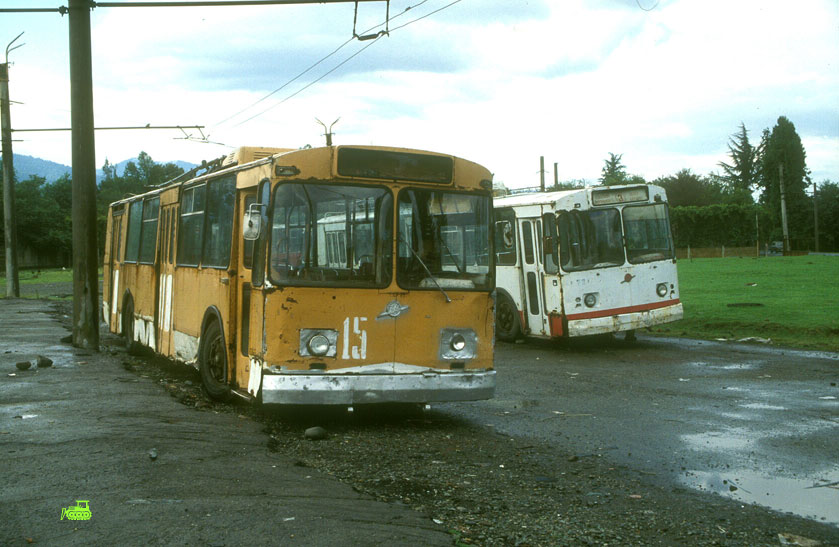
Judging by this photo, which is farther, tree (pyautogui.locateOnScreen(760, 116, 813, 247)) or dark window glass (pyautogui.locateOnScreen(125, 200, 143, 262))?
tree (pyautogui.locateOnScreen(760, 116, 813, 247))

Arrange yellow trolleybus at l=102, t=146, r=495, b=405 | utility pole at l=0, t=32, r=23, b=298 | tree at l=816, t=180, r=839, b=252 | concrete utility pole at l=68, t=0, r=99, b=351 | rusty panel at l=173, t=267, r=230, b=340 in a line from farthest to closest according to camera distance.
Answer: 1. tree at l=816, t=180, r=839, b=252
2. utility pole at l=0, t=32, r=23, b=298
3. concrete utility pole at l=68, t=0, r=99, b=351
4. rusty panel at l=173, t=267, r=230, b=340
5. yellow trolleybus at l=102, t=146, r=495, b=405

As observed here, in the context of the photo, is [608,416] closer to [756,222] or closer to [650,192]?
[650,192]

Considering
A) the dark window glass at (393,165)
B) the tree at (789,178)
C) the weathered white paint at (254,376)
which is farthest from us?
the tree at (789,178)

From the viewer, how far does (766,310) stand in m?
23.1

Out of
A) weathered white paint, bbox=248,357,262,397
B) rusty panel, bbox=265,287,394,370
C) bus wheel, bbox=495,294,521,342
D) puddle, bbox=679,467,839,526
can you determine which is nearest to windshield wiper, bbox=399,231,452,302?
rusty panel, bbox=265,287,394,370

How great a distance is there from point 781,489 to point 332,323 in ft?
14.0

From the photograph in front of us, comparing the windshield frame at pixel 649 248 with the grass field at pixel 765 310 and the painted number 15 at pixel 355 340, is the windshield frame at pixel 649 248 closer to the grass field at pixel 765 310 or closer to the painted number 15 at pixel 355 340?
the grass field at pixel 765 310

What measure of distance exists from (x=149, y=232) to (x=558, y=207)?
7.19 m

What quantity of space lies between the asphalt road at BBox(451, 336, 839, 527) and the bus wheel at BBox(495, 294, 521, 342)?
5.93 feet

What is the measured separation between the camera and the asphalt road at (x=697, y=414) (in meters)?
7.30

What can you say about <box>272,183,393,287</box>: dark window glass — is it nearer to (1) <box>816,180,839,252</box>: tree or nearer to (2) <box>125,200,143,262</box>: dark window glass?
(2) <box>125,200,143,262</box>: dark window glass

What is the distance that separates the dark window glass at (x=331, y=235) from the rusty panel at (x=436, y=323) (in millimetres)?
441

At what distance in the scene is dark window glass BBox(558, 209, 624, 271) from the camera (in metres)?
17.3

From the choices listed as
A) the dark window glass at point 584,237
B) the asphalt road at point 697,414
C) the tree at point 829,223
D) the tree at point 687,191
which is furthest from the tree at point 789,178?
the asphalt road at point 697,414
